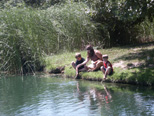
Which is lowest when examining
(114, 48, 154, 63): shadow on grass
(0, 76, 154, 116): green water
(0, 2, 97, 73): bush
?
(0, 76, 154, 116): green water

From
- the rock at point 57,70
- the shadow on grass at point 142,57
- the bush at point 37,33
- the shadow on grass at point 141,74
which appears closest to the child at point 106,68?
the shadow on grass at point 141,74

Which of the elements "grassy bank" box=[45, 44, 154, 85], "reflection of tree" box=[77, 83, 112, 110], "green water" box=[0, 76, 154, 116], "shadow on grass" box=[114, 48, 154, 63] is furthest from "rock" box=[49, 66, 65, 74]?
"reflection of tree" box=[77, 83, 112, 110]

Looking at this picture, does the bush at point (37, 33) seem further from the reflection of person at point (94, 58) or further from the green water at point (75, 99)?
the reflection of person at point (94, 58)

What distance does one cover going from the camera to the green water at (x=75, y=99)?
6.49 meters

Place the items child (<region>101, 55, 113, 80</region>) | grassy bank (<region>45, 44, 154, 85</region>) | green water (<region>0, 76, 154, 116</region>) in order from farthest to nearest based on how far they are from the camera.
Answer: child (<region>101, 55, 113, 80</region>) < grassy bank (<region>45, 44, 154, 85</region>) < green water (<region>0, 76, 154, 116</region>)

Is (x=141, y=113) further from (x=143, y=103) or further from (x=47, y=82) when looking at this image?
(x=47, y=82)

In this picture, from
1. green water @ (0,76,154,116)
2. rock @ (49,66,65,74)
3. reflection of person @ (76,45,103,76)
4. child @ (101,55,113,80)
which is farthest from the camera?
rock @ (49,66,65,74)

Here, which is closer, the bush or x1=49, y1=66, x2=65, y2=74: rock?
x1=49, y1=66, x2=65, y2=74: rock

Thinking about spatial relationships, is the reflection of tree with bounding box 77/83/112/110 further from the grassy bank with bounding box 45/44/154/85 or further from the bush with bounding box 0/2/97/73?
the bush with bounding box 0/2/97/73

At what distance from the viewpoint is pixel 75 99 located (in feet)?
25.5

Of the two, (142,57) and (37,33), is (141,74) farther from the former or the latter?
(37,33)

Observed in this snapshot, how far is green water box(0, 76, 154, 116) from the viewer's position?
255 inches

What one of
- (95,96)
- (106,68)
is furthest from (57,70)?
(95,96)

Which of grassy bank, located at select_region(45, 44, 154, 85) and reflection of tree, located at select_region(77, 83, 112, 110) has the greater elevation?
grassy bank, located at select_region(45, 44, 154, 85)
